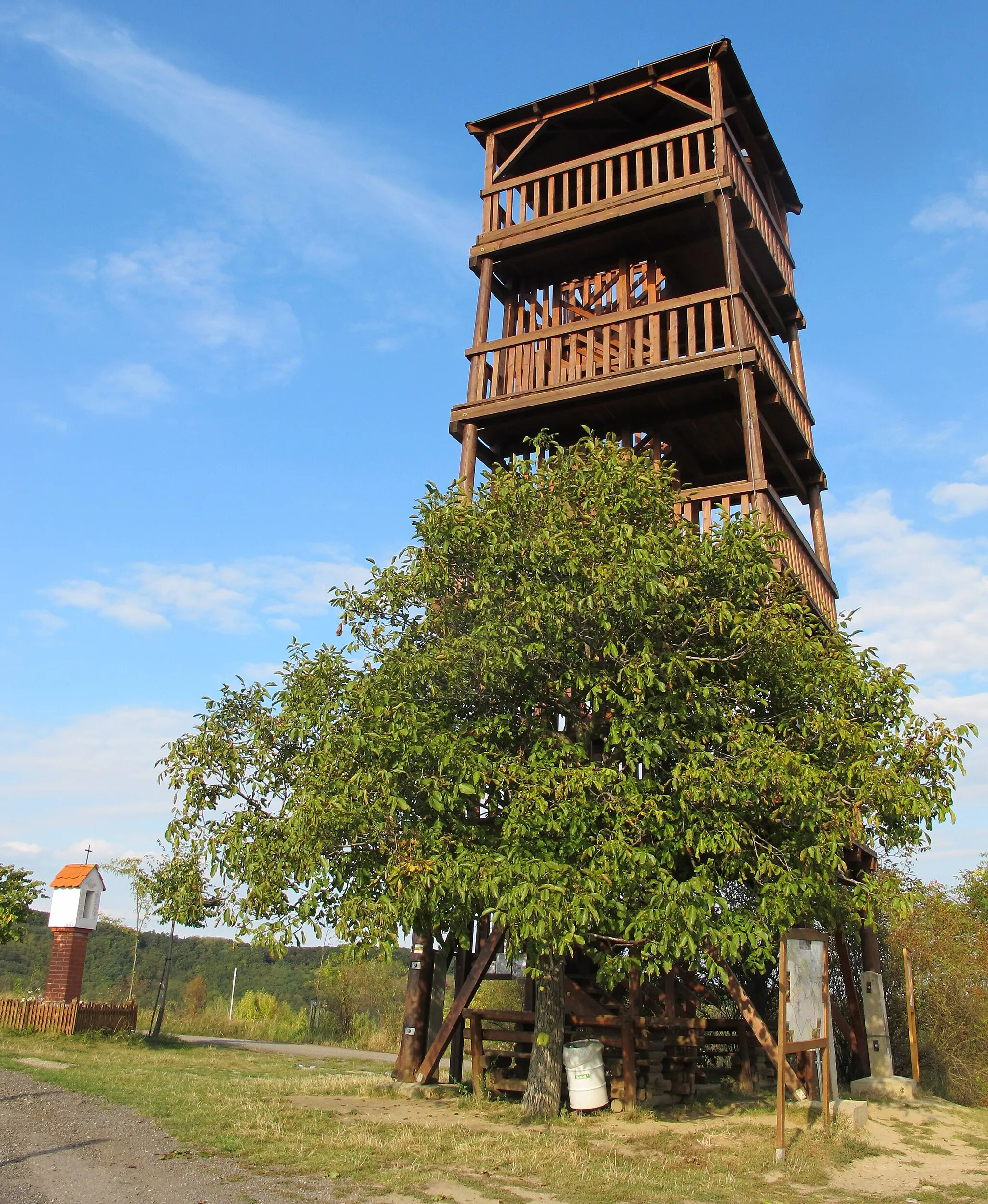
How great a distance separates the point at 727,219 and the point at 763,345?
5.61 ft

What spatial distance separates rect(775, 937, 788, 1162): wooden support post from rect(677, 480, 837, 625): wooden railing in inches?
158

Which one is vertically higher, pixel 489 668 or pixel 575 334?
pixel 575 334

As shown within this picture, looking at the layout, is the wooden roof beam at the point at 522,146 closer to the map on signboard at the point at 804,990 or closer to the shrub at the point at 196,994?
the map on signboard at the point at 804,990

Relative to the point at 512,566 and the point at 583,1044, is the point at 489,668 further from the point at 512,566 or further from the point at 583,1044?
the point at 583,1044

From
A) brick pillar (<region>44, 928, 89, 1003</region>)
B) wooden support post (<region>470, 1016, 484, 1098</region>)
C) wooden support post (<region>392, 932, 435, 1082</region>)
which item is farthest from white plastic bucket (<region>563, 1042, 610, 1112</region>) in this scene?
brick pillar (<region>44, 928, 89, 1003</region>)

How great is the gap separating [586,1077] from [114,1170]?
4.82 m

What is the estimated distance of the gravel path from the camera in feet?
21.5

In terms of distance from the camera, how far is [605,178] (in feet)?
A: 47.5

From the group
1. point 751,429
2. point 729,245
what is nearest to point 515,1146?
point 751,429

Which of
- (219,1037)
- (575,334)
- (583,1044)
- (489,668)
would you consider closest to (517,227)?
(575,334)

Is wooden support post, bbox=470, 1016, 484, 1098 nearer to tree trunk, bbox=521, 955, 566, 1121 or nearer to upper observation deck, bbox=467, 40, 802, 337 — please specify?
tree trunk, bbox=521, 955, 566, 1121

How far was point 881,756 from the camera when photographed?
8.94m

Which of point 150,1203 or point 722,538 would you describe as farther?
point 722,538

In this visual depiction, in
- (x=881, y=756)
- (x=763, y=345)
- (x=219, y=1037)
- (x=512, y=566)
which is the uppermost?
(x=763, y=345)
